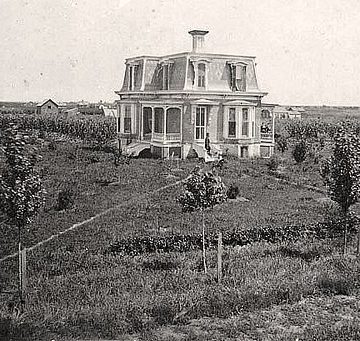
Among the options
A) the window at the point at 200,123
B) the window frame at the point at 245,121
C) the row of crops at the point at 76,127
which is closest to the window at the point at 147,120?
the window at the point at 200,123

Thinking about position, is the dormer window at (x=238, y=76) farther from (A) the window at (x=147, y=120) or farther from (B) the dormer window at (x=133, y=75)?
(B) the dormer window at (x=133, y=75)

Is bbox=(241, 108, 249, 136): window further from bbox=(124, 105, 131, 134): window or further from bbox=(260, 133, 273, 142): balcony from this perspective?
bbox=(124, 105, 131, 134): window

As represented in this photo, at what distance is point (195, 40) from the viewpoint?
4247cm

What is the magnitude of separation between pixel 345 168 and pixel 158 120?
2671 cm

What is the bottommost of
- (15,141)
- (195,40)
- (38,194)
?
(38,194)

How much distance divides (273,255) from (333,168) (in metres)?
3.30

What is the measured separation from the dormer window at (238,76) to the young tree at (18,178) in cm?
2933

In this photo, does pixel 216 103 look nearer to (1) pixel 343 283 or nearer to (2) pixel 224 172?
(2) pixel 224 172

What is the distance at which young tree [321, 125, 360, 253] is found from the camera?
58.8 feet

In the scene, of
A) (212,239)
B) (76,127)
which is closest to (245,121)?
(212,239)

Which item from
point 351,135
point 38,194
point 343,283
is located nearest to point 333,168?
point 351,135

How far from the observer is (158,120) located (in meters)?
43.6

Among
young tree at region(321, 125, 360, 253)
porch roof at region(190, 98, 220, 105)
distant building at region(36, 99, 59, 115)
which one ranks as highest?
distant building at region(36, 99, 59, 115)

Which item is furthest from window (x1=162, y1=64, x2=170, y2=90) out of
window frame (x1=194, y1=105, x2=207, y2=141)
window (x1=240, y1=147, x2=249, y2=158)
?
window (x1=240, y1=147, x2=249, y2=158)
